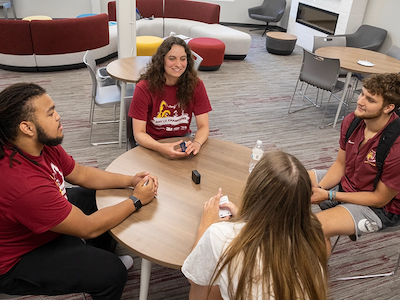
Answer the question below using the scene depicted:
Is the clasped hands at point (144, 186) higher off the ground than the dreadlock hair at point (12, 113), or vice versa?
the dreadlock hair at point (12, 113)

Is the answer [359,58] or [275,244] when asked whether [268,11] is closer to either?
[359,58]

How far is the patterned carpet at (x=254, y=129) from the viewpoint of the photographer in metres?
2.28

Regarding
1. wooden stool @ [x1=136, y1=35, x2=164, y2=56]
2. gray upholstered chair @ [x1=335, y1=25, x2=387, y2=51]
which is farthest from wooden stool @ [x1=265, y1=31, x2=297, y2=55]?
wooden stool @ [x1=136, y1=35, x2=164, y2=56]

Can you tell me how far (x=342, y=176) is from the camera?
226 cm

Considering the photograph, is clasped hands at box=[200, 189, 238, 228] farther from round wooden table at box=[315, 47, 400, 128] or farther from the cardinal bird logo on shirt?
round wooden table at box=[315, 47, 400, 128]

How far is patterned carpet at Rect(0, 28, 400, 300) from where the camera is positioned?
2281 millimetres

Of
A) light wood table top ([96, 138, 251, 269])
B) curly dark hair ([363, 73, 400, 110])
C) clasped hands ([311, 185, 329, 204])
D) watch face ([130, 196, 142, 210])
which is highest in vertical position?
curly dark hair ([363, 73, 400, 110])

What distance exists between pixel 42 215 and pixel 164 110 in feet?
3.97

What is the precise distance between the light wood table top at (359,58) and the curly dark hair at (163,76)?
2.50 m

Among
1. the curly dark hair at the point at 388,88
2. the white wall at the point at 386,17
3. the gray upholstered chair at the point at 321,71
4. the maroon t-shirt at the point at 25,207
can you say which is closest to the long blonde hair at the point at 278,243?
the maroon t-shirt at the point at 25,207

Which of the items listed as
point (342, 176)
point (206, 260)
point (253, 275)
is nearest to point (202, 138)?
point (342, 176)

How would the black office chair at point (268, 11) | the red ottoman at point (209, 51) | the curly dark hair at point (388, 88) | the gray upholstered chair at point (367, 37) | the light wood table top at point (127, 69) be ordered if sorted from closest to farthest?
the curly dark hair at point (388, 88)
the light wood table top at point (127, 69)
the red ottoman at point (209, 51)
the gray upholstered chair at point (367, 37)
the black office chair at point (268, 11)

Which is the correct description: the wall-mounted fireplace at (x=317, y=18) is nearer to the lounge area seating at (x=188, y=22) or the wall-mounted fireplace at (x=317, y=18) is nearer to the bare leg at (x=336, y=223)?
the lounge area seating at (x=188, y=22)

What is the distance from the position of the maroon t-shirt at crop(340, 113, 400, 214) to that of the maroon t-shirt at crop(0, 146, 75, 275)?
1692mm
